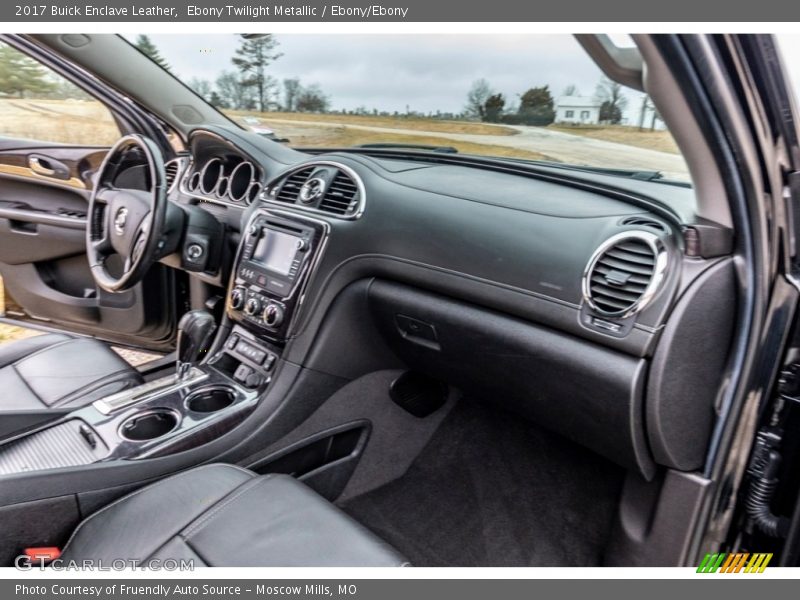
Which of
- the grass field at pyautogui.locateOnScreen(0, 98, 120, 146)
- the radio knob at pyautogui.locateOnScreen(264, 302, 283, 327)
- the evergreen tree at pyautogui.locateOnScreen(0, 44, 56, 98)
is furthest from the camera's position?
the grass field at pyautogui.locateOnScreen(0, 98, 120, 146)

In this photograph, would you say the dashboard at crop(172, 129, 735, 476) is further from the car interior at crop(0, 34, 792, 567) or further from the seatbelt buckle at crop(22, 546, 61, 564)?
the seatbelt buckle at crop(22, 546, 61, 564)

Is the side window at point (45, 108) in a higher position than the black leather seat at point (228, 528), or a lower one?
higher

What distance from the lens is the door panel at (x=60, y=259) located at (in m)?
2.77

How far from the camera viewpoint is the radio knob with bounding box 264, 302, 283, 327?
1932mm

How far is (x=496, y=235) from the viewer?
157cm

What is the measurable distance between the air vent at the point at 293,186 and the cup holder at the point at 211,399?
64 cm

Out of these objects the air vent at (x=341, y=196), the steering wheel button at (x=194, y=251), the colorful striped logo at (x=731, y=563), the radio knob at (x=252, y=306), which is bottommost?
the colorful striped logo at (x=731, y=563)

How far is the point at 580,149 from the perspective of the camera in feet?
5.74

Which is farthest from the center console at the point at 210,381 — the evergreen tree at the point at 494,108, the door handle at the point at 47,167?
the door handle at the point at 47,167

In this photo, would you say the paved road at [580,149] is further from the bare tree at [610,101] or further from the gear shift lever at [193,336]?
the gear shift lever at [193,336]

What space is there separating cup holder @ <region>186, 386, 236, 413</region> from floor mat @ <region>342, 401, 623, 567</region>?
0.55 meters

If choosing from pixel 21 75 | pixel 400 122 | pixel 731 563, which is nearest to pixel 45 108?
pixel 21 75

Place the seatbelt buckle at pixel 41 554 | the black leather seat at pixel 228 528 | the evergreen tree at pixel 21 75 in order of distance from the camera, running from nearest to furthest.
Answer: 1. the black leather seat at pixel 228 528
2. the seatbelt buckle at pixel 41 554
3. the evergreen tree at pixel 21 75

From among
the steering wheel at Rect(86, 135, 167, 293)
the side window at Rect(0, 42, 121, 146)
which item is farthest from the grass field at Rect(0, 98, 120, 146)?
the steering wheel at Rect(86, 135, 167, 293)
